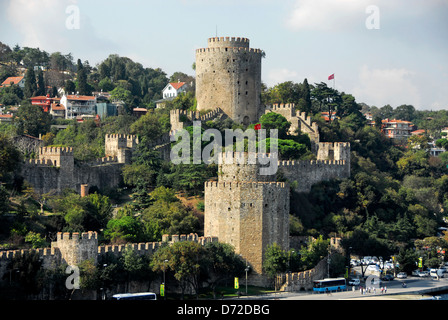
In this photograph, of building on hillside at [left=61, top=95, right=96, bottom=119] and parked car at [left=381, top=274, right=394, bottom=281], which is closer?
parked car at [left=381, top=274, right=394, bottom=281]

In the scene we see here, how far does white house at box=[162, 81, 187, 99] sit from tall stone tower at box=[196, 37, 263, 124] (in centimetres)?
3264

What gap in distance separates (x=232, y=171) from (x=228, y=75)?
20613 millimetres

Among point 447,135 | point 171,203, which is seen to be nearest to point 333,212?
point 171,203

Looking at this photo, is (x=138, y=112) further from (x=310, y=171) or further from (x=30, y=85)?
(x=310, y=171)

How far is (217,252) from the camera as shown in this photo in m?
50.9

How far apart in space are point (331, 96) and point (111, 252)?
142 feet

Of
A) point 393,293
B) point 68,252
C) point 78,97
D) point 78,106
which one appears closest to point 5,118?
point 78,106

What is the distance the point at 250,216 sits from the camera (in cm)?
5238

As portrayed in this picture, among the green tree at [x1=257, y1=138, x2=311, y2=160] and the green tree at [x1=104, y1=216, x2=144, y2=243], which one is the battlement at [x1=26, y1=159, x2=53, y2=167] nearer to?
the green tree at [x1=104, y1=216, x2=144, y2=243]

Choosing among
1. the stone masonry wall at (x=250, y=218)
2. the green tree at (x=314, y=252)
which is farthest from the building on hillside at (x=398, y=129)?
the stone masonry wall at (x=250, y=218)

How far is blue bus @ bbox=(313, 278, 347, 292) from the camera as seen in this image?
52906 mm

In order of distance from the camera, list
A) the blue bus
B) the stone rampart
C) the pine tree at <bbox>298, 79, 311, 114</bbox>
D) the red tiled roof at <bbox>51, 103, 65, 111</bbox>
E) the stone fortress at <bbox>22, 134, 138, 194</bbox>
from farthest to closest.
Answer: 1. the red tiled roof at <bbox>51, 103, 65, 111</bbox>
2. the pine tree at <bbox>298, 79, 311, 114</bbox>
3. the stone rampart
4. the stone fortress at <bbox>22, 134, 138, 194</bbox>
5. the blue bus

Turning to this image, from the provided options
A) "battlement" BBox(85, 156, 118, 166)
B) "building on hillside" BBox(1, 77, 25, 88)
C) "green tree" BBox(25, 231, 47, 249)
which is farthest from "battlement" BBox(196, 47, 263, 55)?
"building on hillside" BBox(1, 77, 25, 88)
